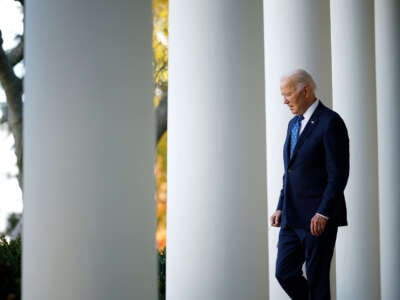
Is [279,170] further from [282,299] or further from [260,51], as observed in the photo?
[260,51]

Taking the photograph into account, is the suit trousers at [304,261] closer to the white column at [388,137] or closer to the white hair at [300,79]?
the white hair at [300,79]

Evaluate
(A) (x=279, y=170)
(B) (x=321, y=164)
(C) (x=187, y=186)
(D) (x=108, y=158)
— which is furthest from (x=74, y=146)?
(A) (x=279, y=170)

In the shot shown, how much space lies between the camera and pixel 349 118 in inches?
3174

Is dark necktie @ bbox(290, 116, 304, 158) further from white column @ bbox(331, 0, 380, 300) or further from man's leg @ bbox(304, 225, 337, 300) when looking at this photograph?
white column @ bbox(331, 0, 380, 300)

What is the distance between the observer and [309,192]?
5184cm

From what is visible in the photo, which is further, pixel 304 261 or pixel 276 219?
pixel 276 219

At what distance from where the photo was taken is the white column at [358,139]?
255ft

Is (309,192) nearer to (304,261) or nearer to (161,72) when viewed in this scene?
(304,261)

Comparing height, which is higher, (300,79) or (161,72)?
(161,72)

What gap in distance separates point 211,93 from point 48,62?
16766mm

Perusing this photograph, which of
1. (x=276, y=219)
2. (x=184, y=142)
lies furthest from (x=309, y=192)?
(x=184, y=142)

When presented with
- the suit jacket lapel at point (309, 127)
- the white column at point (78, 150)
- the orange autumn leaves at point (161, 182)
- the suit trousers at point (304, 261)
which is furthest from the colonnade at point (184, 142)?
the orange autumn leaves at point (161, 182)

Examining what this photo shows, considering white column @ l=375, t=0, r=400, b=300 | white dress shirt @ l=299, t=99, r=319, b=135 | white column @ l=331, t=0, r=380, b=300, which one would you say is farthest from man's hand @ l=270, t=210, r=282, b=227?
white column @ l=375, t=0, r=400, b=300

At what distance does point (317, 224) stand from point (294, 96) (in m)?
10.1
